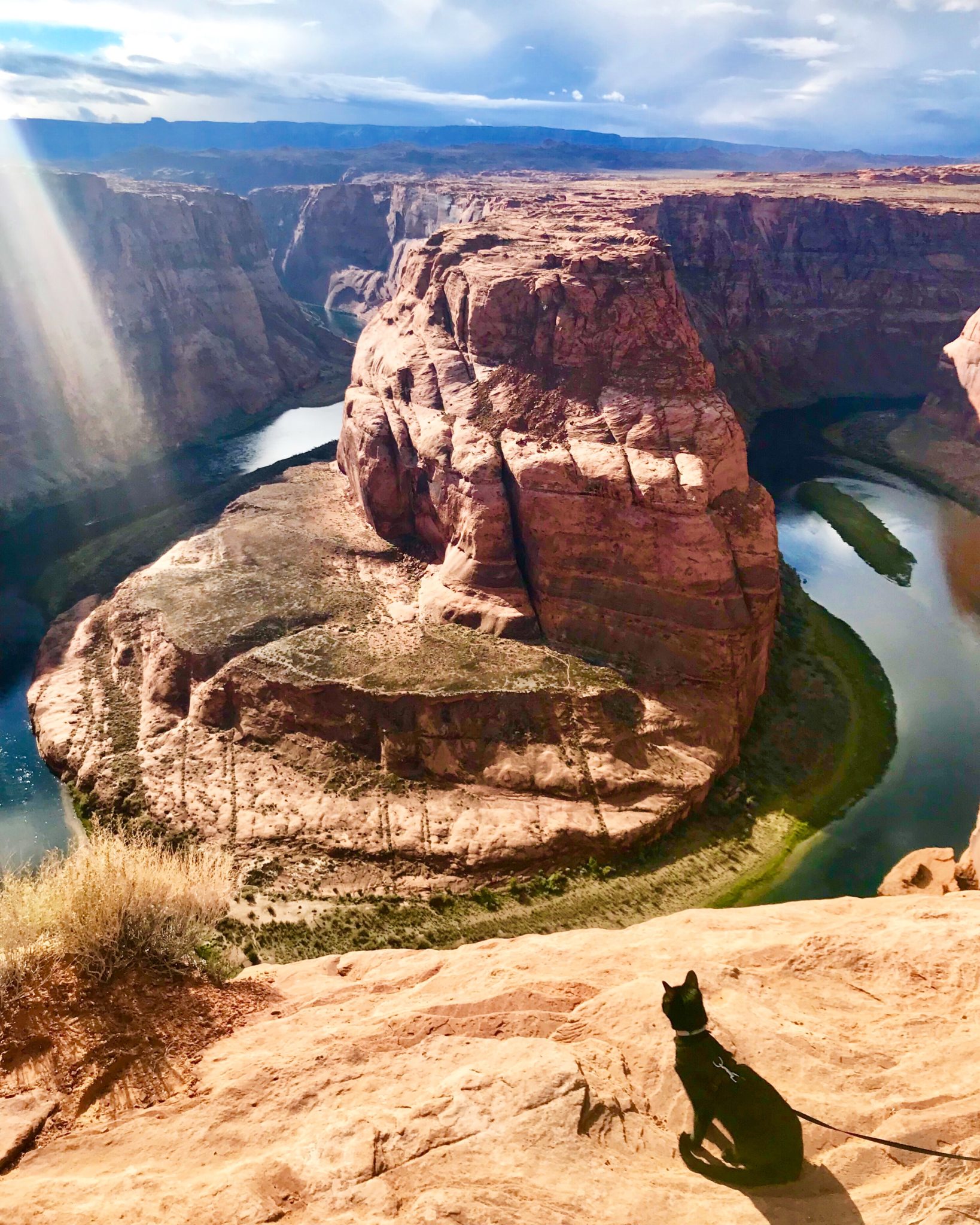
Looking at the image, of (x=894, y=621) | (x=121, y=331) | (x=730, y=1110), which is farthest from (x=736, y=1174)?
(x=121, y=331)

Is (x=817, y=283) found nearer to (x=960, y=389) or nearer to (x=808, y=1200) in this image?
(x=960, y=389)

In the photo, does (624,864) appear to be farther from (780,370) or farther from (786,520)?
(780,370)

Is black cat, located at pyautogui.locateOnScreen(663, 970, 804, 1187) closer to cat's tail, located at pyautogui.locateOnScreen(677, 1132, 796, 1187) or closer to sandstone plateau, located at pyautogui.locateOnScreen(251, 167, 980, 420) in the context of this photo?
cat's tail, located at pyautogui.locateOnScreen(677, 1132, 796, 1187)

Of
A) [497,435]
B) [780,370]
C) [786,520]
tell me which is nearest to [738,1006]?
[497,435]

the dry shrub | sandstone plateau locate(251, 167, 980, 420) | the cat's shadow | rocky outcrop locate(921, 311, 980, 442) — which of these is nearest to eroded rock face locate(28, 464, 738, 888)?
the dry shrub

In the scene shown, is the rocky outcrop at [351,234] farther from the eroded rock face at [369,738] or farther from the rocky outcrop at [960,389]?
the eroded rock face at [369,738]
